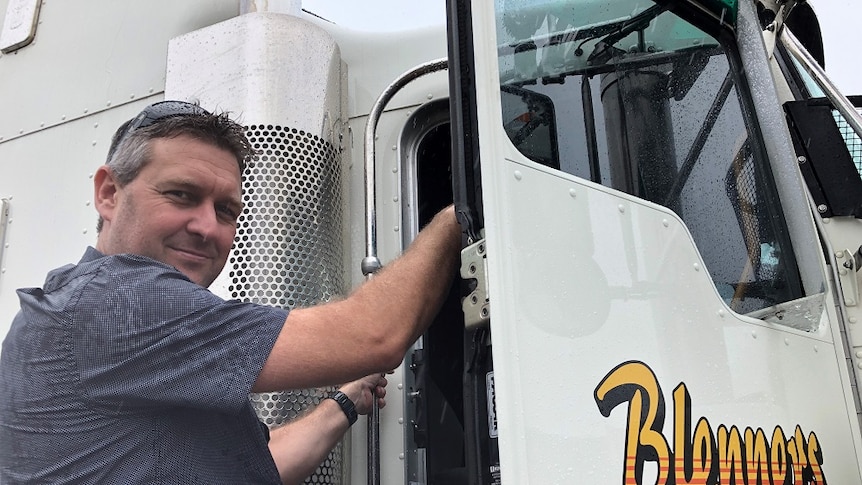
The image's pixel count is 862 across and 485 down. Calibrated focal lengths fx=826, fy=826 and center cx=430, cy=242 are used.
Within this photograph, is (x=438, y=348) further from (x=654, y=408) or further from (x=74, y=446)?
(x=74, y=446)

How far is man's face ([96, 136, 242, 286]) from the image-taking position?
1589 mm

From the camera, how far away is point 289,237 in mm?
2072

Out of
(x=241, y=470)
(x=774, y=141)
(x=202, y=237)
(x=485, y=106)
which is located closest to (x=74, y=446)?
(x=241, y=470)

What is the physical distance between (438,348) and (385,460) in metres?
0.35

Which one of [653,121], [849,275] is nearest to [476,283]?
[653,121]

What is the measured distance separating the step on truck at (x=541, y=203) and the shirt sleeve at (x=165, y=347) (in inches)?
14.8

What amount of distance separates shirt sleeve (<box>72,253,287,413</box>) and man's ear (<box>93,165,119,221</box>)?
0.36 m

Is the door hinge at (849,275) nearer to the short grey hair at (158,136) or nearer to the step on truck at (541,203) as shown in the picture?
the step on truck at (541,203)

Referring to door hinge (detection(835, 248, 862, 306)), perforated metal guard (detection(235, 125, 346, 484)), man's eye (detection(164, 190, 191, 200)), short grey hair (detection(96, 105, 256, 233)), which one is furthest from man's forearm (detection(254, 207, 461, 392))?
door hinge (detection(835, 248, 862, 306))

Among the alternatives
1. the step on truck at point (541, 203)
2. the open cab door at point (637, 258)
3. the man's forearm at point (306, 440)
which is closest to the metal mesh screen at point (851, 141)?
the step on truck at point (541, 203)

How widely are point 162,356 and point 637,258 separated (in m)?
0.83

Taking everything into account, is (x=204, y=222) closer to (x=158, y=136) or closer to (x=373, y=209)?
(x=158, y=136)

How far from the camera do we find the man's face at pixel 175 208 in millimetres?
1589

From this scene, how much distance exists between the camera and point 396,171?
233 centimetres
